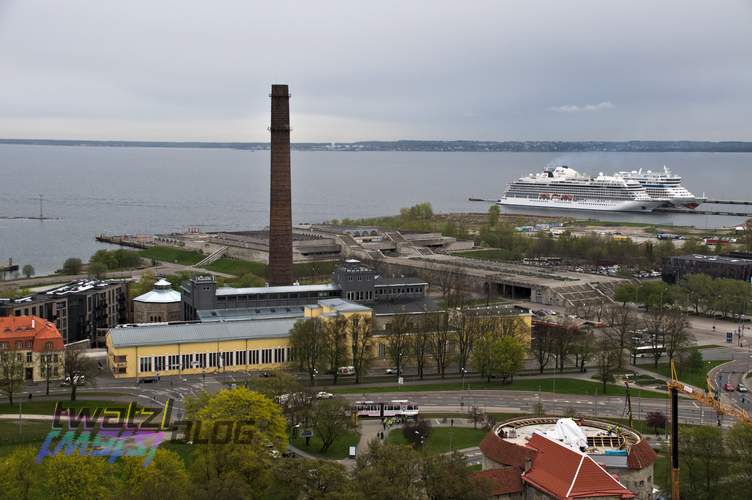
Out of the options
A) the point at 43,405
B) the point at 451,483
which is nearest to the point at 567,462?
the point at 451,483

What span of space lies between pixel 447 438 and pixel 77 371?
643 inches

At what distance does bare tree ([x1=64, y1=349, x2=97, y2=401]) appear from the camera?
129 feet

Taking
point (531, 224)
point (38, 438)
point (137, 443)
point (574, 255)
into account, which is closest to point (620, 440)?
point (137, 443)

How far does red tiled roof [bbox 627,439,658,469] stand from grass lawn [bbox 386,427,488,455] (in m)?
7.44

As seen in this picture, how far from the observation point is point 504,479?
2641 cm

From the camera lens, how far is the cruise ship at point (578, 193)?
150250 millimetres

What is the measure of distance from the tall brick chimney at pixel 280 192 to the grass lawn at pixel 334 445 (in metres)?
26.8

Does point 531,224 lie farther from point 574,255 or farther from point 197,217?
point 197,217

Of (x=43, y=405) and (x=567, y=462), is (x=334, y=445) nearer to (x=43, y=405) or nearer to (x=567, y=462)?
(x=567, y=462)

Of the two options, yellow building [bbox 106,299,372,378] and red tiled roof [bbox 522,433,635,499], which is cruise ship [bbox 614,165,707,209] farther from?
red tiled roof [bbox 522,433,635,499]

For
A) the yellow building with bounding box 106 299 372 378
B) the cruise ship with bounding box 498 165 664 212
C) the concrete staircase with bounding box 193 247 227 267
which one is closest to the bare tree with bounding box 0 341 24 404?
the yellow building with bounding box 106 299 372 378

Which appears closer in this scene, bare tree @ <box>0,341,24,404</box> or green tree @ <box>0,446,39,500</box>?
green tree @ <box>0,446,39,500</box>

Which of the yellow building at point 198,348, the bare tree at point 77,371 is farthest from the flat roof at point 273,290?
the bare tree at point 77,371

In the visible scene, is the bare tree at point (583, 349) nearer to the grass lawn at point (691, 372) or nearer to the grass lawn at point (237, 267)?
the grass lawn at point (691, 372)
